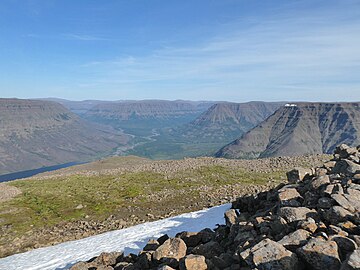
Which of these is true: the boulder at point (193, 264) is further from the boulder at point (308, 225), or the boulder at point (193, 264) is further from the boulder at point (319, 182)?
the boulder at point (319, 182)

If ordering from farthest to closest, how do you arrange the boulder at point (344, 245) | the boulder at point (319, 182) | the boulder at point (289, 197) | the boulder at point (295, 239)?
1. the boulder at point (319, 182)
2. the boulder at point (289, 197)
3. the boulder at point (295, 239)
4. the boulder at point (344, 245)

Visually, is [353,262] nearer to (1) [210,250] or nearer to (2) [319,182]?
(1) [210,250]

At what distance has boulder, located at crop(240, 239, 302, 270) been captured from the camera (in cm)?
1060

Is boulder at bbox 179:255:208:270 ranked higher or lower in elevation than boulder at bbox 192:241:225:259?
higher

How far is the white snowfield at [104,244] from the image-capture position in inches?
866

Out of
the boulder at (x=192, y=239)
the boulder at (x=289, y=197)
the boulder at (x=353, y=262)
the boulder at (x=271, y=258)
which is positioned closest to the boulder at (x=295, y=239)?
the boulder at (x=271, y=258)

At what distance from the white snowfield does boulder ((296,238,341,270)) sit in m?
13.5

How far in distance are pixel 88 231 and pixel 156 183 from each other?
18063 millimetres

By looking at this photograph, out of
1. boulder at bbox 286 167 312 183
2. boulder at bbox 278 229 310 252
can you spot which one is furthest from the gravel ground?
boulder at bbox 278 229 310 252

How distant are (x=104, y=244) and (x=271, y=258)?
1610cm

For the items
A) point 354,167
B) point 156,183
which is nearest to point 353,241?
point 354,167

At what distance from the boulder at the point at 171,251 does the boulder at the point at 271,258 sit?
4119 millimetres

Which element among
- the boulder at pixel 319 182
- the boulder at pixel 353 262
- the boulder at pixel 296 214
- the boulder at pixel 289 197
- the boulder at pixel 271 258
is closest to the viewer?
the boulder at pixel 353 262

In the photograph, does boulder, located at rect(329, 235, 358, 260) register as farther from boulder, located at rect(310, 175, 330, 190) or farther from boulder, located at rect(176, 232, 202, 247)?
boulder, located at rect(176, 232, 202, 247)
